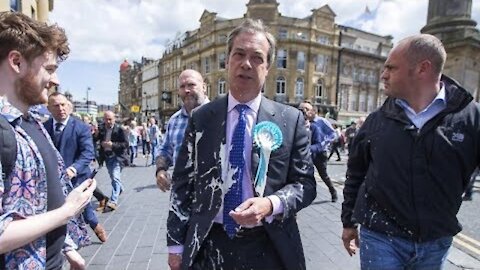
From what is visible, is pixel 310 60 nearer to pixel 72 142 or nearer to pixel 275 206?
pixel 72 142

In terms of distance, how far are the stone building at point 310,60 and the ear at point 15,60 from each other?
136 feet

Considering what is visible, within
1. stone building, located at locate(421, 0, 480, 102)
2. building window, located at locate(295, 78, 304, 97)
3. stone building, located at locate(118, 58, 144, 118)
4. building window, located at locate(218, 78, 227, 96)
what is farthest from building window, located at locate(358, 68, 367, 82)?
stone building, located at locate(118, 58, 144, 118)

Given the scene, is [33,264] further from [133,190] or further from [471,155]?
[133,190]

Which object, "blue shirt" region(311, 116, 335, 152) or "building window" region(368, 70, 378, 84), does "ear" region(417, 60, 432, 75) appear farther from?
"building window" region(368, 70, 378, 84)

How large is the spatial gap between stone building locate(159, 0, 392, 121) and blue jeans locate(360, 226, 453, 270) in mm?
40595

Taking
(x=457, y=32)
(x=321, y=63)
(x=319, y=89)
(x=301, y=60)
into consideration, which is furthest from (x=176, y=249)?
(x=321, y=63)

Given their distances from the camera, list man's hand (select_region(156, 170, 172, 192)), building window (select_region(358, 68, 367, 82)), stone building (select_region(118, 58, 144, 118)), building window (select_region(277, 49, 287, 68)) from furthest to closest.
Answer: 1. stone building (select_region(118, 58, 144, 118))
2. building window (select_region(358, 68, 367, 82))
3. building window (select_region(277, 49, 287, 68))
4. man's hand (select_region(156, 170, 172, 192))

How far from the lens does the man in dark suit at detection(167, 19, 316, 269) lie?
5.97ft

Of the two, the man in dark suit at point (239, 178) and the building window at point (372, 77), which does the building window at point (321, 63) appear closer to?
the building window at point (372, 77)

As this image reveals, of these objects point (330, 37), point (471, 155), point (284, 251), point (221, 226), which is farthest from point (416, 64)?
point (330, 37)

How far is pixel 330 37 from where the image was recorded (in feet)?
159

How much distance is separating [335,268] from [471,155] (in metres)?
2.25

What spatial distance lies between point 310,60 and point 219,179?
4618 centimetres

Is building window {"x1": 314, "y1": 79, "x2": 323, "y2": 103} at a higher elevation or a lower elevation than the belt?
higher
